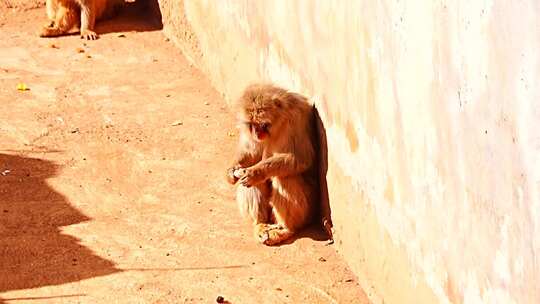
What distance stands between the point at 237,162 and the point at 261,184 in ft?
0.79

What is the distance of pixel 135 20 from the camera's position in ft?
44.2

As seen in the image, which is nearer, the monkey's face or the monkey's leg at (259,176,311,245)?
the monkey's face

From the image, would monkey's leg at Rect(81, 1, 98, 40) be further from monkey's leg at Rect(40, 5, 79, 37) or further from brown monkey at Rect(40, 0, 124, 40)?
monkey's leg at Rect(40, 5, 79, 37)

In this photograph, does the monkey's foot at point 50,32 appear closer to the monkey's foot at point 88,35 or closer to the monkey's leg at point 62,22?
the monkey's leg at point 62,22

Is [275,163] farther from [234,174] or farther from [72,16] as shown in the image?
[72,16]

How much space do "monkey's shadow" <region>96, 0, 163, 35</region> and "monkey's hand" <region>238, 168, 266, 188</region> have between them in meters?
5.55

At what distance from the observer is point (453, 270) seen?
5.63 m

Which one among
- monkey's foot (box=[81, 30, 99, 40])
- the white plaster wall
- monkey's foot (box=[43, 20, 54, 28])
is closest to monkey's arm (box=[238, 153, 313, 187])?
the white plaster wall

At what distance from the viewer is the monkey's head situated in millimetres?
7676

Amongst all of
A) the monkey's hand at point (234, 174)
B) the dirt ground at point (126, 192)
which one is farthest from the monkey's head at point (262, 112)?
the dirt ground at point (126, 192)

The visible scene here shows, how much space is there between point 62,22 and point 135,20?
90 cm

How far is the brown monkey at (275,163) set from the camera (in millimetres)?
7730

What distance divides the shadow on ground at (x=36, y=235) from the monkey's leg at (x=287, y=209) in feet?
3.74

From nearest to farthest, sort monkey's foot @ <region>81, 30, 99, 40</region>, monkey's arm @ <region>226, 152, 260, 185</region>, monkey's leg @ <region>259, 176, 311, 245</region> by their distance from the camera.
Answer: monkey's leg @ <region>259, 176, 311, 245</region> < monkey's arm @ <region>226, 152, 260, 185</region> < monkey's foot @ <region>81, 30, 99, 40</region>
